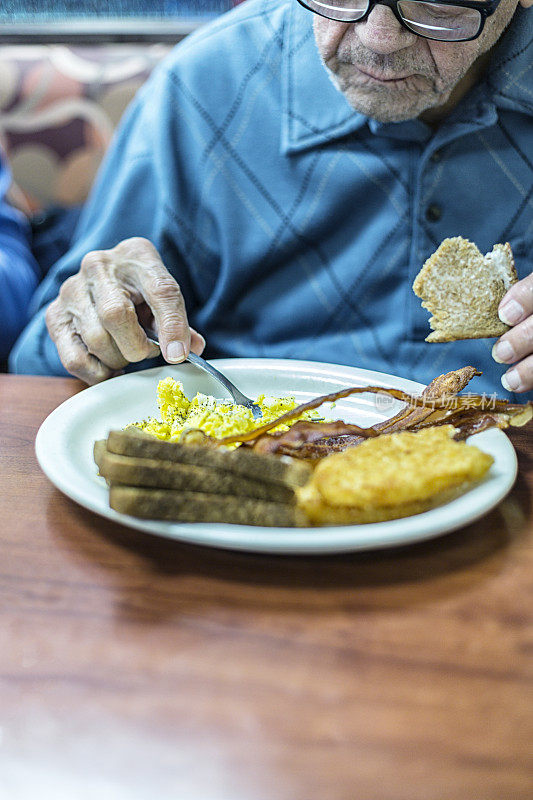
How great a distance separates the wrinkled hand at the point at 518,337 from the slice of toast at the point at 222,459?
529 mm

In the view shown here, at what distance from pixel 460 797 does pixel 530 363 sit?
2.63 feet

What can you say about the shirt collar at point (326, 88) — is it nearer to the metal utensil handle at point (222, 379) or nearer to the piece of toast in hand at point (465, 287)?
the piece of toast in hand at point (465, 287)

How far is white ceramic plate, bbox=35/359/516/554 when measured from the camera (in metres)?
0.79

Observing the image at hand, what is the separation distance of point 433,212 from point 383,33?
1.42 ft

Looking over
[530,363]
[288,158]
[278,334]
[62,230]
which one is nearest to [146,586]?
[530,363]

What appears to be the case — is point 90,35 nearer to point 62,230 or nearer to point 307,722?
point 62,230

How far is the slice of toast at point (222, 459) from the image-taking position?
851mm

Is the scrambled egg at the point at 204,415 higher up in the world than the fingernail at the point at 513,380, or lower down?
lower down

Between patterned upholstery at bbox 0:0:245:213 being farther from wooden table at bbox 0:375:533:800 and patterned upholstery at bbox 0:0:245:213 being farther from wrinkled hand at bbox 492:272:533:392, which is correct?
wooden table at bbox 0:375:533:800

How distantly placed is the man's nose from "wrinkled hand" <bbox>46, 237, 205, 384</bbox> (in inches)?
23.1

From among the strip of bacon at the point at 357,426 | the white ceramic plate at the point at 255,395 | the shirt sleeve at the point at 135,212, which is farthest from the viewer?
the shirt sleeve at the point at 135,212

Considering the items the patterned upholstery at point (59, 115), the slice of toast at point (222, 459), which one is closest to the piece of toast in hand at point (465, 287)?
the slice of toast at point (222, 459)

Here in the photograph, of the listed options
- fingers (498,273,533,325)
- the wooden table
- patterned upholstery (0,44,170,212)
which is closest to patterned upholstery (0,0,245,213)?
patterned upholstery (0,44,170,212)

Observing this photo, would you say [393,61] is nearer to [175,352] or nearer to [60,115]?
[175,352]
